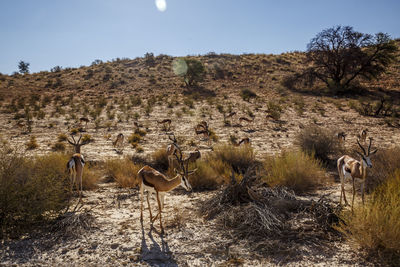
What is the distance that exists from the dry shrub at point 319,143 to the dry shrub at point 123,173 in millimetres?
6221

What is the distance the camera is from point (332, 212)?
Result: 207 inches

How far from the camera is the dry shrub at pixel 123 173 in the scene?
7.95 m

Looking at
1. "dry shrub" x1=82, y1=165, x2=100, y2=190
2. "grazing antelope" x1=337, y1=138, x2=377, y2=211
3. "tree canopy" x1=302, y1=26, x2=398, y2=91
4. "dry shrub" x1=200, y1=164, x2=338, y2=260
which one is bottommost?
"dry shrub" x1=200, y1=164, x2=338, y2=260

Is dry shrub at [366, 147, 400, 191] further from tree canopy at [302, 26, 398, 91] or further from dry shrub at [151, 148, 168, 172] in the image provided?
tree canopy at [302, 26, 398, 91]

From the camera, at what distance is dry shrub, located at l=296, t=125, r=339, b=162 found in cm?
1033

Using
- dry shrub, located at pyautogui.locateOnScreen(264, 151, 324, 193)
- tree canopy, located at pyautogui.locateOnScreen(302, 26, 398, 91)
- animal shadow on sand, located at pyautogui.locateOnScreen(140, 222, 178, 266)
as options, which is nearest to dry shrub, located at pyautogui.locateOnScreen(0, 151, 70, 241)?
animal shadow on sand, located at pyautogui.locateOnScreen(140, 222, 178, 266)

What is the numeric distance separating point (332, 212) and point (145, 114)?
16572mm

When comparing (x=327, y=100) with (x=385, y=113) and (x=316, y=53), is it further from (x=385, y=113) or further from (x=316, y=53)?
(x=316, y=53)

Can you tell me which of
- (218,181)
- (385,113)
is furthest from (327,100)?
(218,181)

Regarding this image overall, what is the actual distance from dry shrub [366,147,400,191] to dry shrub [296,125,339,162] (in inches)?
97.8

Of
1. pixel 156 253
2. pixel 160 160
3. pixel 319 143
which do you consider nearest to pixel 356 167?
pixel 156 253

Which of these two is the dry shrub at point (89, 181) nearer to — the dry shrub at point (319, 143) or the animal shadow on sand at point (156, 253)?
the animal shadow on sand at point (156, 253)

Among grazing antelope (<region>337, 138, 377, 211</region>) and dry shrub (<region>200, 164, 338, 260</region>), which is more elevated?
grazing antelope (<region>337, 138, 377, 211</region>)

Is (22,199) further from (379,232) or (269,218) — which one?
(379,232)
